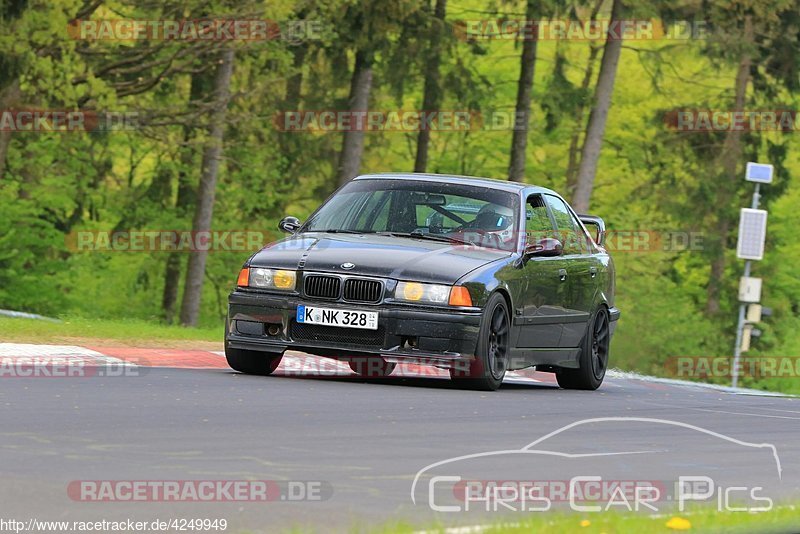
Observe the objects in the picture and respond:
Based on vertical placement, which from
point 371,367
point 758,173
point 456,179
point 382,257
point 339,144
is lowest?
point 371,367

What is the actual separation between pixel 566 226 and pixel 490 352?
2851mm

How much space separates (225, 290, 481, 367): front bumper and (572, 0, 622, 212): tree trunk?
81.6 ft

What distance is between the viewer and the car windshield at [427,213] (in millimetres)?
13836

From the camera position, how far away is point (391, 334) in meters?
12.6

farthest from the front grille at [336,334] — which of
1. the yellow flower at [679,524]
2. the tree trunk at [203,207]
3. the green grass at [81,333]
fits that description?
the tree trunk at [203,207]

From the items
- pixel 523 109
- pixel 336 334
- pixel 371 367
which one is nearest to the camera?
pixel 336 334

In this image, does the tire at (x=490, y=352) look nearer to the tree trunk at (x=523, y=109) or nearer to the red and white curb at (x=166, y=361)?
the red and white curb at (x=166, y=361)

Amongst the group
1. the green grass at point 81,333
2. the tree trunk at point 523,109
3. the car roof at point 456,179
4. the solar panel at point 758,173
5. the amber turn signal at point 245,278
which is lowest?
the green grass at point 81,333

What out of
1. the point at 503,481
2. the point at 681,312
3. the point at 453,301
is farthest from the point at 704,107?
the point at 503,481

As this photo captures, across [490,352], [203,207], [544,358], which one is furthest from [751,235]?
[490,352]

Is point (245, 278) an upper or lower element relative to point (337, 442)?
upper

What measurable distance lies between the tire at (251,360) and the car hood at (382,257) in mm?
808

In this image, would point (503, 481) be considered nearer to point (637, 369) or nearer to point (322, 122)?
point (322, 122)

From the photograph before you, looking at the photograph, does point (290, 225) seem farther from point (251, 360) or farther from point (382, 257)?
point (382, 257)
